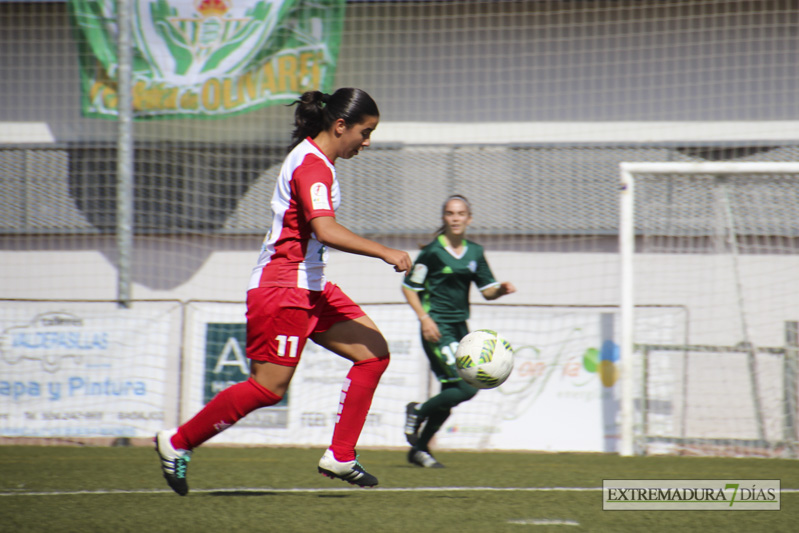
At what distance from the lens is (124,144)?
25.3 ft

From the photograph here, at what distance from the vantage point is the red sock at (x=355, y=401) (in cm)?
366

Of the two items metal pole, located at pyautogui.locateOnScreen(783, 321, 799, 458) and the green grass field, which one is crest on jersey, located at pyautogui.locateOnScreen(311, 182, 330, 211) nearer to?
the green grass field

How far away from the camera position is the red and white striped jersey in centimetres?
353

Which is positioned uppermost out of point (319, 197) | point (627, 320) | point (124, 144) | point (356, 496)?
point (124, 144)

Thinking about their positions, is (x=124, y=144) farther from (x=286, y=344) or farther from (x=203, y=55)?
(x=286, y=344)

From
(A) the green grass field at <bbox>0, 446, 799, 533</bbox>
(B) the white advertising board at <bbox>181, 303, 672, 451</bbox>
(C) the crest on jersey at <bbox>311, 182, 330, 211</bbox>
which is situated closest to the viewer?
(A) the green grass field at <bbox>0, 446, 799, 533</bbox>

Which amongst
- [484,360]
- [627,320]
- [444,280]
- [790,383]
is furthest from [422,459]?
[790,383]

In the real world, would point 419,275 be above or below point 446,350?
above

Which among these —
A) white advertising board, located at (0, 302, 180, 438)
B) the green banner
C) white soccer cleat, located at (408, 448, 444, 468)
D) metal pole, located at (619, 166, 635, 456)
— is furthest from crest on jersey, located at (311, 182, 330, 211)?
the green banner

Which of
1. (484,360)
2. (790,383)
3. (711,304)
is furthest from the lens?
(711,304)

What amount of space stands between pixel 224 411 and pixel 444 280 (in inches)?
94.0

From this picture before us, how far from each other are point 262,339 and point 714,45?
714cm

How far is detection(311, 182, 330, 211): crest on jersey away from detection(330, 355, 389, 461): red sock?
2.56 ft

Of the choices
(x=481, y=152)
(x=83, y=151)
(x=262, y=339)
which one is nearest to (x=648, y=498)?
(x=262, y=339)
